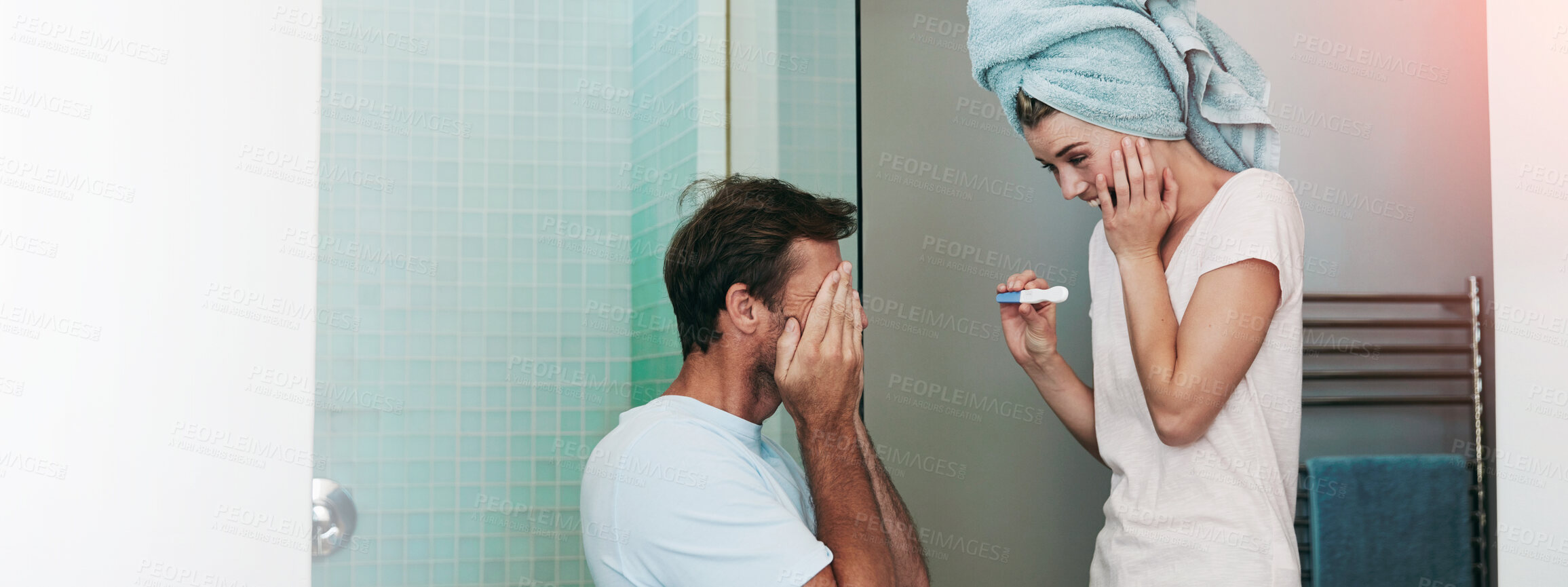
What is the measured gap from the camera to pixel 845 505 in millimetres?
Result: 1069

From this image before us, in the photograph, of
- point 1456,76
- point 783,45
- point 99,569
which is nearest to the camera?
point 99,569

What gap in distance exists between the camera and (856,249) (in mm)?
1405

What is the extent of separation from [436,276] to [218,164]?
33cm

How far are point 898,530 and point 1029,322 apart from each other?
0.38 meters

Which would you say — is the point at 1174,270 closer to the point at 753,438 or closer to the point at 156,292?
the point at 753,438

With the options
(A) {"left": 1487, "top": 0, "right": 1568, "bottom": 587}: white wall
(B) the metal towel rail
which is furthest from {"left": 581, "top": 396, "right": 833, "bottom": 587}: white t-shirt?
(B) the metal towel rail

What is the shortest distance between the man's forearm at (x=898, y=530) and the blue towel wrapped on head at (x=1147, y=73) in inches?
18.9

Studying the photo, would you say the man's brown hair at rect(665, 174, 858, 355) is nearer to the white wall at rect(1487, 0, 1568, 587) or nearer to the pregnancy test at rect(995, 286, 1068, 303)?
the pregnancy test at rect(995, 286, 1068, 303)

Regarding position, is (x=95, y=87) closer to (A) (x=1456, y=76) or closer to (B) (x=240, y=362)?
(B) (x=240, y=362)

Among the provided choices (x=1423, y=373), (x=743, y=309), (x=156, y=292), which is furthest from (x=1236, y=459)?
(x=1423, y=373)

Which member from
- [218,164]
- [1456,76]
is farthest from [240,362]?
[1456,76]

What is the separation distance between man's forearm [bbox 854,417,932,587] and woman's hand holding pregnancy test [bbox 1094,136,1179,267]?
0.38m

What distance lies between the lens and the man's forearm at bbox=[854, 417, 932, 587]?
1148 millimetres

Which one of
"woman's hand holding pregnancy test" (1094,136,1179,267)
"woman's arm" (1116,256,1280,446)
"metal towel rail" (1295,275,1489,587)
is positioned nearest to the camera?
"woman's arm" (1116,256,1280,446)
